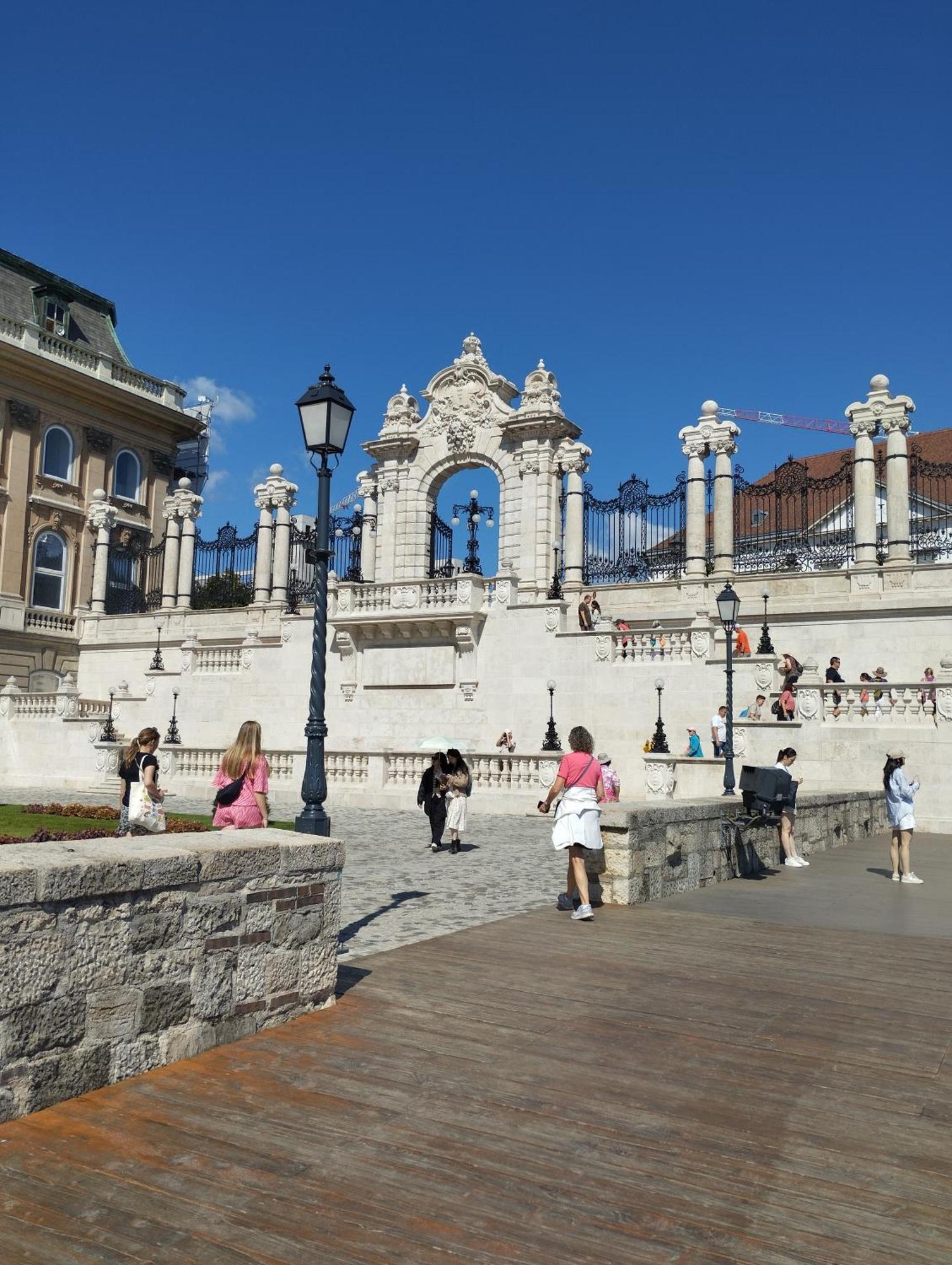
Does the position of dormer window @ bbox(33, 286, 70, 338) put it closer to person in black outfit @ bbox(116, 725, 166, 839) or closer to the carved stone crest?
the carved stone crest

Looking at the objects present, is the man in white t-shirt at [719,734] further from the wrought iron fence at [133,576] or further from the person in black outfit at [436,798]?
the wrought iron fence at [133,576]

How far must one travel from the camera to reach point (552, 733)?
79.2 ft

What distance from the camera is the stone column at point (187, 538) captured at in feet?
124

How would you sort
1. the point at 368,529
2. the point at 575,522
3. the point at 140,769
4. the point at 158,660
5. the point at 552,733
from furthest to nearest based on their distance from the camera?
the point at 368,529 → the point at 158,660 → the point at 575,522 → the point at 552,733 → the point at 140,769

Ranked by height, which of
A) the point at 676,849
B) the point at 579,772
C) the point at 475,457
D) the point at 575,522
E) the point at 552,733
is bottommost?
the point at 676,849

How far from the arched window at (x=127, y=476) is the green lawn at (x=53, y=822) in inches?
1024

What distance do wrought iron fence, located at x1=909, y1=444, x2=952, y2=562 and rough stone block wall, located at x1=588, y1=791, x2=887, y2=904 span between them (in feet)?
53.2

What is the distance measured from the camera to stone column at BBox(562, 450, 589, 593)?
1192 inches

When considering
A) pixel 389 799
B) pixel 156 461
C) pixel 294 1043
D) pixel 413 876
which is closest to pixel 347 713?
pixel 389 799

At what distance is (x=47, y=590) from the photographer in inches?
1570

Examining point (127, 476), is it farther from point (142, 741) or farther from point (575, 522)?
point (142, 741)

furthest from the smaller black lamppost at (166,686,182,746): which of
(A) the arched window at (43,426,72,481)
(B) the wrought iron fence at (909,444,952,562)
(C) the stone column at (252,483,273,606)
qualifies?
(B) the wrought iron fence at (909,444,952,562)

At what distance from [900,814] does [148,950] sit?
1020 centimetres

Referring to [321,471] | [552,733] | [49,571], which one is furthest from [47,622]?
[321,471]
